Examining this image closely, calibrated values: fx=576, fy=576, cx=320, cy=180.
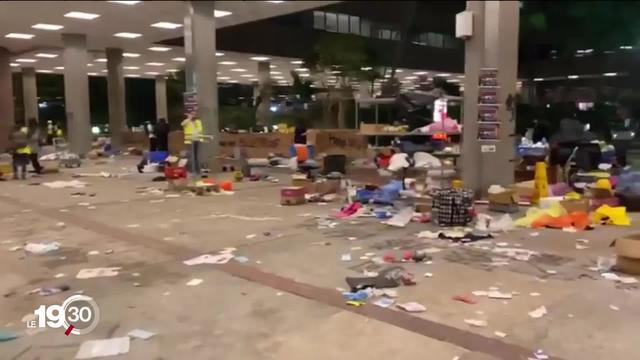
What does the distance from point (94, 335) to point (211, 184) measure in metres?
6.30

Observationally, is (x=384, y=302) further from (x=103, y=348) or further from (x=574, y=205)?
(x=574, y=205)

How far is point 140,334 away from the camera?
9.91 feet

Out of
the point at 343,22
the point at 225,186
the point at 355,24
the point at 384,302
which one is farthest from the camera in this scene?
the point at 225,186

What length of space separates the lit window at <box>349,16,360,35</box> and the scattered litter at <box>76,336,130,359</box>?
74.4 inches

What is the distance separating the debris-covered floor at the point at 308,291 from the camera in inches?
112

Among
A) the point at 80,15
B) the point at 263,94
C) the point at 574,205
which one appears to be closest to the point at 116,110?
the point at 263,94

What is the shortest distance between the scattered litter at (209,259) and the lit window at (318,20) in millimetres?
2892

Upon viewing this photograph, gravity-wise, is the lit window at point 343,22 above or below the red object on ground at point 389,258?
above

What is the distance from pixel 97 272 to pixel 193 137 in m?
2.68

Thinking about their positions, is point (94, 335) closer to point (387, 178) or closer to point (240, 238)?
point (240, 238)

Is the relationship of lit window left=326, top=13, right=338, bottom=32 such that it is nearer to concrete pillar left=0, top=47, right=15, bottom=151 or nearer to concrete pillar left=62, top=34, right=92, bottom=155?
concrete pillar left=62, top=34, right=92, bottom=155

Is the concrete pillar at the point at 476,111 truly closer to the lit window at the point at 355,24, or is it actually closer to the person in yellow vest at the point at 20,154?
the lit window at the point at 355,24

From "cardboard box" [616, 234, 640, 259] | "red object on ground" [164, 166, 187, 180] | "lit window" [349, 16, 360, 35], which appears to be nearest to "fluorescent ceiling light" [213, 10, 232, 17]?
"lit window" [349, 16, 360, 35]

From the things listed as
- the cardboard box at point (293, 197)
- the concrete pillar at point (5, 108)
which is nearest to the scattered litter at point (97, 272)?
the cardboard box at point (293, 197)
